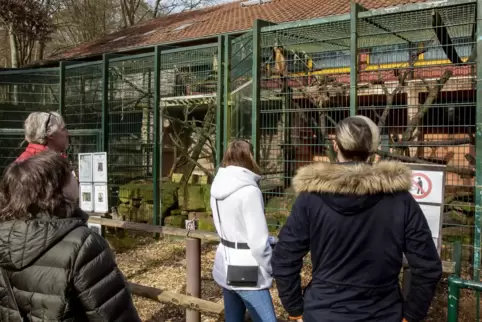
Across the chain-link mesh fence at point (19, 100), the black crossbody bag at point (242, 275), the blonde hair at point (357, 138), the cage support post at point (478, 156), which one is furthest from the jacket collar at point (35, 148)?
the chain-link mesh fence at point (19, 100)

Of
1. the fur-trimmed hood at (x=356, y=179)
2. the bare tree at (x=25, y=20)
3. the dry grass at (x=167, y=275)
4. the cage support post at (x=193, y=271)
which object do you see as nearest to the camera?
the fur-trimmed hood at (x=356, y=179)

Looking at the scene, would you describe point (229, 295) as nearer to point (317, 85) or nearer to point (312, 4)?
point (317, 85)

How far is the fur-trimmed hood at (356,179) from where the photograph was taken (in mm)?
2164

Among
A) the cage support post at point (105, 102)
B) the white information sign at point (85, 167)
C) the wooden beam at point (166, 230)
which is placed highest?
the cage support post at point (105, 102)

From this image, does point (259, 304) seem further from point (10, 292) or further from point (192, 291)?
point (10, 292)

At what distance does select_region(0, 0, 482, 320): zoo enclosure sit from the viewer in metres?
5.25

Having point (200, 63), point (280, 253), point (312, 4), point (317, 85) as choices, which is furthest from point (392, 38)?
point (312, 4)

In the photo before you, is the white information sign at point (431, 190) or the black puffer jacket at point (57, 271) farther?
the white information sign at point (431, 190)

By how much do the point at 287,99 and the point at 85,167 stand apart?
2.95 m

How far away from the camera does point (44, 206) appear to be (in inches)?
78.4

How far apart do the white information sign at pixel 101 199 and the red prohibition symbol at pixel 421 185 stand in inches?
162

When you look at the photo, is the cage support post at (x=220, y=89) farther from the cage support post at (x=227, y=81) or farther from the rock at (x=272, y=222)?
the rock at (x=272, y=222)

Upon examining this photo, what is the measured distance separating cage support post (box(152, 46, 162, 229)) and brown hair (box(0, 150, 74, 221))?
599 cm

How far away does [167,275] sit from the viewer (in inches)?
259
